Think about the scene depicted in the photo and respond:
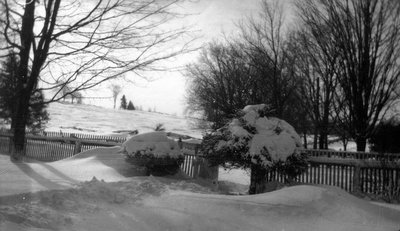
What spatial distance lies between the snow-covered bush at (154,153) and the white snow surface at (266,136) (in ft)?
6.28

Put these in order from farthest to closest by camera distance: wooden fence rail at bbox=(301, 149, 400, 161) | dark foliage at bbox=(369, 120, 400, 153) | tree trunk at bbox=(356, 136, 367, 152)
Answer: dark foliage at bbox=(369, 120, 400, 153) < tree trunk at bbox=(356, 136, 367, 152) < wooden fence rail at bbox=(301, 149, 400, 161)

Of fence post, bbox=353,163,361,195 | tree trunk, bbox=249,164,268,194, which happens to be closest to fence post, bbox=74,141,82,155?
tree trunk, bbox=249,164,268,194

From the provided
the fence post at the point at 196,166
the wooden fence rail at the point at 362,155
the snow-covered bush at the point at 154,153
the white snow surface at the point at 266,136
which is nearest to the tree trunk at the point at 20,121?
the snow-covered bush at the point at 154,153

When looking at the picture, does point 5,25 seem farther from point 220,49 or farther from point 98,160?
point 220,49

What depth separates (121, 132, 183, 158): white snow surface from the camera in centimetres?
1023

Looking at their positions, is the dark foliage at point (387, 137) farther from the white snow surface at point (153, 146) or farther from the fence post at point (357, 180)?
the white snow surface at point (153, 146)

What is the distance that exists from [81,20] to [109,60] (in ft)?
4.51

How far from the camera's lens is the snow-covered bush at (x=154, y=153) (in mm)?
10195

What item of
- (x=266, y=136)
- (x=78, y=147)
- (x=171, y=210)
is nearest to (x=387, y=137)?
(x=266, y=136)

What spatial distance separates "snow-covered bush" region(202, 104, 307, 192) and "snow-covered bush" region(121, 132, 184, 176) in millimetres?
1456

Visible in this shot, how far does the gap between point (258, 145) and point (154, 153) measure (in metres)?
2.93

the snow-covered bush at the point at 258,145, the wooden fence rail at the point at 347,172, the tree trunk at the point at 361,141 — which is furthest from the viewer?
the tree trunk at the point at 361,141

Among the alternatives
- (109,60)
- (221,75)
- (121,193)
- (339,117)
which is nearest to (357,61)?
(339,117)

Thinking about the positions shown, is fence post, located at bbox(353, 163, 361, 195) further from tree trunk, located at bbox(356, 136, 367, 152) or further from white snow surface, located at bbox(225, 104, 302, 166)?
tree trunk, located at bbox(356, 136, 367, 152)
